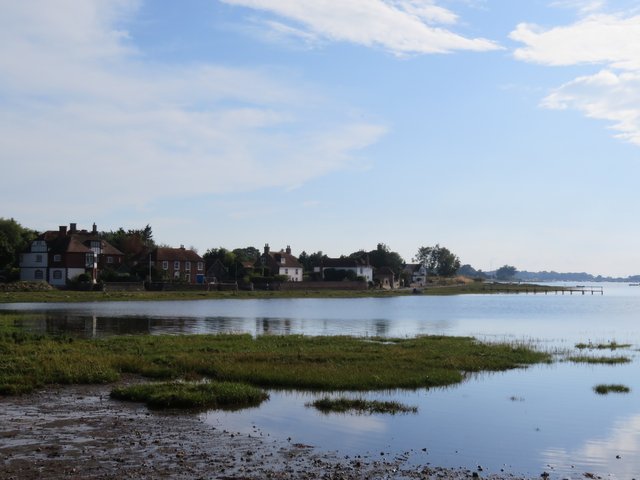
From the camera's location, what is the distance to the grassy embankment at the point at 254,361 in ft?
99.9

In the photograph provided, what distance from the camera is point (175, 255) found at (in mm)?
153125

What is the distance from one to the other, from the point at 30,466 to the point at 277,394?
12951 mm

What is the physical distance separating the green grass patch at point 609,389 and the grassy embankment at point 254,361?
6196 millimetres

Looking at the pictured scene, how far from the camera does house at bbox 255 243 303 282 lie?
17738 centimetres

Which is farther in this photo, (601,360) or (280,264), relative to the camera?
(280,264)

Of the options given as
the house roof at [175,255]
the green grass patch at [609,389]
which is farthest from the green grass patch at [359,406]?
the house roof at [175,255]

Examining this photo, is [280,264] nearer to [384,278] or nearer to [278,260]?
[278,260]

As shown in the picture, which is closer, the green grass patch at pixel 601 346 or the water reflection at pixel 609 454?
the water reflection at pixel 609 454

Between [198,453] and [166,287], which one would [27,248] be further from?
[198,453]

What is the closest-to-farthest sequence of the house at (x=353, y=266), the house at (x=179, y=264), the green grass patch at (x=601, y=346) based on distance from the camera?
the green grass patch at (x=601, y=346), the house at (x=179, y=264), the house at (x=353, y=266)

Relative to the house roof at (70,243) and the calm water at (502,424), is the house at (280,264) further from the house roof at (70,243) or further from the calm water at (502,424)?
the calm water at (502,424)

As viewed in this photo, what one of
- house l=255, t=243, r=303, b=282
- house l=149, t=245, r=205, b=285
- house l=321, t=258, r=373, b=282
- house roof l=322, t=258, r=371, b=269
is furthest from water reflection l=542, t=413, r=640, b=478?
house roof l=322, t=258, r=371, b=269

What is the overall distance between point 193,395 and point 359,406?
622cm

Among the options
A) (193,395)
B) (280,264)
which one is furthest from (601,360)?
(280,264)
